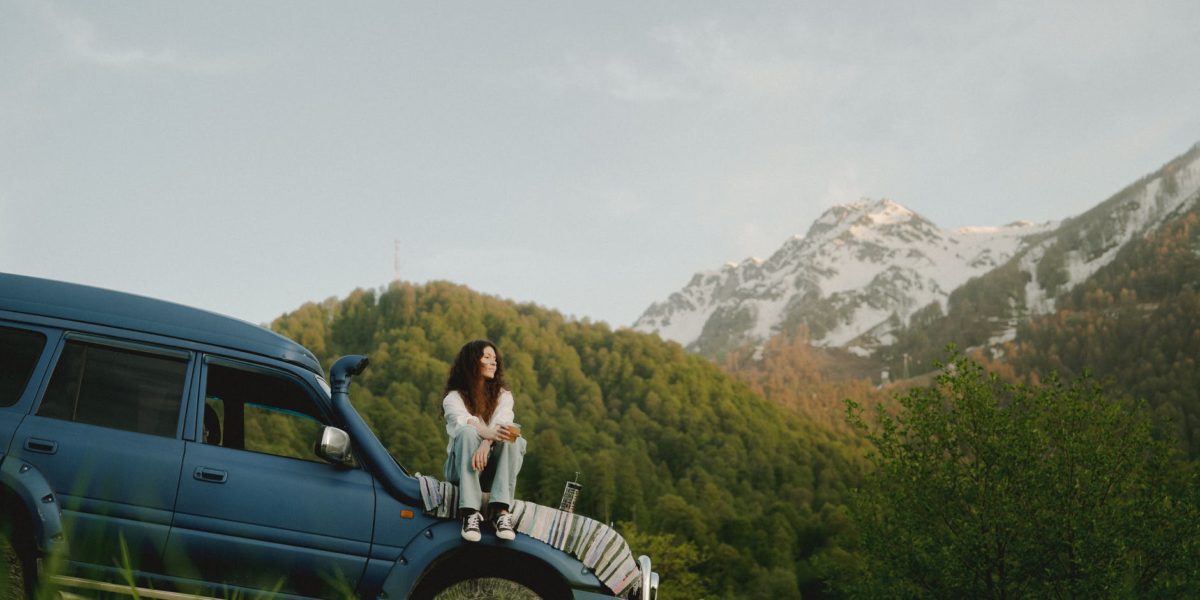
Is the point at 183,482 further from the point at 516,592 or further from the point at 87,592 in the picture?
the point at 516,592

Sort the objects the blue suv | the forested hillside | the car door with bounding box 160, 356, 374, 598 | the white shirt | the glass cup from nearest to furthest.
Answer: the blue suv < the car door with bounding box 160, 356, 374, 598 < the glass cup < the white shirt < the forested hillside

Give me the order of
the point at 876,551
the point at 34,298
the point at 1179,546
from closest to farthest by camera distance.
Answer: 1. the point at 34,298
2. the point at 1179,546
3. the point at 876,551

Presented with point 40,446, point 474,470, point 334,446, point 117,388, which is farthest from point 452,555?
point 40,446

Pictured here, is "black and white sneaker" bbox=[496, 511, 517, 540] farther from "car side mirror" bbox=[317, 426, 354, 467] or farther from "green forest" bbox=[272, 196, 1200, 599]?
"green forest" bbox=[272, 196, 1200, 599]

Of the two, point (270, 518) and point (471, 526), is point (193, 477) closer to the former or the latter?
point (270, 518)

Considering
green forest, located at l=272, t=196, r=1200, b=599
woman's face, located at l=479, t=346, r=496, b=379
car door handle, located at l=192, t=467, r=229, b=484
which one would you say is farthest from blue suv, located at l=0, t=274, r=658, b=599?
green forest, located at l=272, t=196, r=1200, b=599

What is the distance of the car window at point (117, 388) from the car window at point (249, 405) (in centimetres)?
23

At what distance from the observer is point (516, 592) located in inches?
202

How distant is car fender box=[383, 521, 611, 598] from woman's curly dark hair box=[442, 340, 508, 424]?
0.75 metres

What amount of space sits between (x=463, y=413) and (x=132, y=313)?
1.93 meters

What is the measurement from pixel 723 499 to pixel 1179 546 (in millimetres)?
76146

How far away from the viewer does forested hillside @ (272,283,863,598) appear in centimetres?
7831

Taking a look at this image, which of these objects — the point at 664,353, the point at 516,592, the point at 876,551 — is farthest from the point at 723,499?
the point at 516,592

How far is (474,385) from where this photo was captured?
566cm
